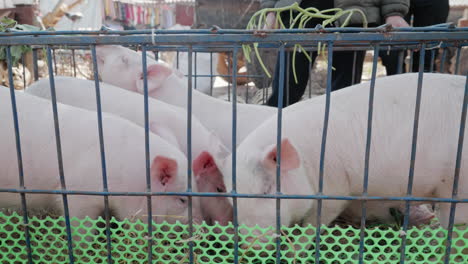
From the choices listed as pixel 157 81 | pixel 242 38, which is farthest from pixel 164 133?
pixel 242 38

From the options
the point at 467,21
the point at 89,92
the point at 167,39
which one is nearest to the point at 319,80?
the point at 467,21

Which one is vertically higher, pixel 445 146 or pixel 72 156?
pixel 445 146

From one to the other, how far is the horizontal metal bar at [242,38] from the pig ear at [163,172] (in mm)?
575

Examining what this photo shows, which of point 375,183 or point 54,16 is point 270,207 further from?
point 54,16

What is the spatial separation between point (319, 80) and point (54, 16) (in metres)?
5.68

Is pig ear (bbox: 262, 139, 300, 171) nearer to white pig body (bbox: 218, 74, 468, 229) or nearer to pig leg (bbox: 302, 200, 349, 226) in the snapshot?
white pig body (bbox: 218, 74, 468, 229)

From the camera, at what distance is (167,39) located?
1354 millimetres

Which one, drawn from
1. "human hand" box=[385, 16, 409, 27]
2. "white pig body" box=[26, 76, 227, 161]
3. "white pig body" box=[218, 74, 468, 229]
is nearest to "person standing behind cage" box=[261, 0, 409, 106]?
"human hand" box=[385, 16, 409, 27]

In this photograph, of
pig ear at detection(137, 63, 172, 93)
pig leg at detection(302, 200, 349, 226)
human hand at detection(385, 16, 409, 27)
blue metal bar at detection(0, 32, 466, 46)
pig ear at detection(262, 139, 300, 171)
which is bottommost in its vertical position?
pig leg at detection(302, 200, 349, 226)

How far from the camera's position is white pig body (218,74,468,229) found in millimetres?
1718

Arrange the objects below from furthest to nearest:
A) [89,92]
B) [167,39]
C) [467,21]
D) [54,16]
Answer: [54,16], [467,21], [89,92], [167,39]

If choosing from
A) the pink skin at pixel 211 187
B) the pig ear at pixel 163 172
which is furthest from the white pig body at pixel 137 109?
the pig ear at pixel 163 172

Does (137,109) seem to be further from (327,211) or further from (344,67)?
(344,67)

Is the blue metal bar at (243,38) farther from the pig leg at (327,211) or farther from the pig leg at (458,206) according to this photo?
the pig leg at (327,211)
